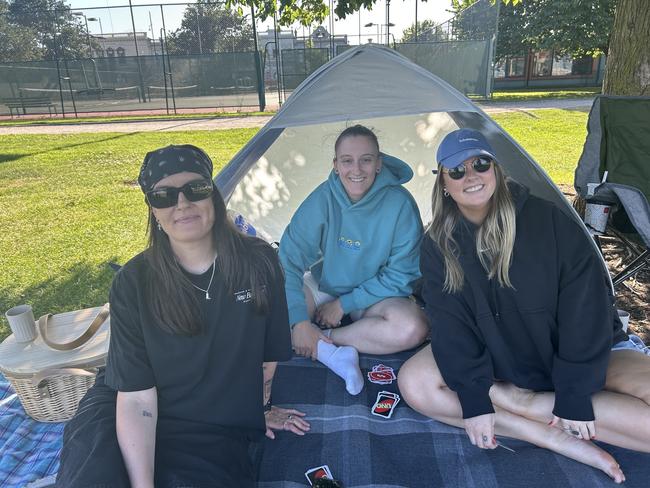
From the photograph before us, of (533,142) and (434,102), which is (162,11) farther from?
(434,102)

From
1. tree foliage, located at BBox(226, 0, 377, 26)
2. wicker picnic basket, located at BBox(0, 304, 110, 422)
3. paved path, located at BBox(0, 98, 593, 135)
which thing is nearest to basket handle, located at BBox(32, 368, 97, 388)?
wicker picnic basket, located at BBox(0, 304, 110, 422)

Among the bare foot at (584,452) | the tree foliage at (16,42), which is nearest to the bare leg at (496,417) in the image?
the bare foot at (584,452)

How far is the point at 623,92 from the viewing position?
397 centimetres

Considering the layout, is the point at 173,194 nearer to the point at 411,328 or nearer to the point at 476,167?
the point at 476,167

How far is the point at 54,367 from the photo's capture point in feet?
7.36

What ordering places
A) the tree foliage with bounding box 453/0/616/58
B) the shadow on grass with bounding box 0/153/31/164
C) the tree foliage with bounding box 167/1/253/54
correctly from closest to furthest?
the shadow on grass with bounding box 0/153/31/164 → the tree foliage with bounding box 453/0/616/58 → the tree foliage with bounding box 167/1/253/54

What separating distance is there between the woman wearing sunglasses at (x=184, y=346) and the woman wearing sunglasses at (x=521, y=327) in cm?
77

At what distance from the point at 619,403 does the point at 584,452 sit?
0.77 feet

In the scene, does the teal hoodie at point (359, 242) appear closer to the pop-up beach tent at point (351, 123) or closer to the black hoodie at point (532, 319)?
the pop-up beach tent at point (351, 123)

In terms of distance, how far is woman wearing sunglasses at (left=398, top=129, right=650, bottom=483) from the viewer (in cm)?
182

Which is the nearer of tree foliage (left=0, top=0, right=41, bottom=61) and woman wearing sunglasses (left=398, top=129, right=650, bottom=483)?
woman wearing sunglasses (left=398, top=129, right=650, bottom=483)

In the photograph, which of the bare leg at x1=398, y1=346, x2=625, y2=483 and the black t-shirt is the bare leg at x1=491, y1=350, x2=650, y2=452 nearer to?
the bare leg at x1=398, y1=346, x2=625, y2=483

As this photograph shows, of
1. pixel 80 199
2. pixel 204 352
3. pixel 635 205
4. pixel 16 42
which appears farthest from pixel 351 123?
pixel 16 42

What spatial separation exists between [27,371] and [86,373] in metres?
0.24
